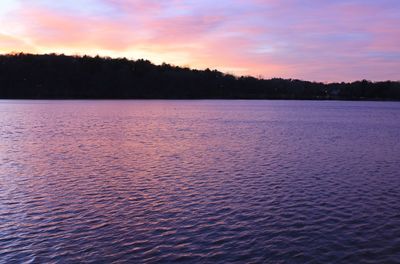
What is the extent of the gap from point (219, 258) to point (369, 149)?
3015cm

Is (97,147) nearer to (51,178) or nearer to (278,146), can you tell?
(51,178)

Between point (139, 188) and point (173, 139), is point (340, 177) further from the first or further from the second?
point (173, 139)

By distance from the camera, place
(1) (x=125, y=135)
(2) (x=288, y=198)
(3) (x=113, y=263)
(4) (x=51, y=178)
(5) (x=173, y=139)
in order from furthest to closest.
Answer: (1) (x=125, y=135)
(5) (x=173, y=139)
(4) (x=51, y=178)
(2) (x=288, y=198)
(3) (x=113, y=263)

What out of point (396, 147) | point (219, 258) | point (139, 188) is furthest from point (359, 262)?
point (396, 147)

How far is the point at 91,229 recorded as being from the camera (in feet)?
49.0

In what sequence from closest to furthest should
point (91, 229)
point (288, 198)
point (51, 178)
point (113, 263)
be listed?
1. point (113, 263)
2. point (91, 229)
3. point (288, 198)
4. point (51, 178)

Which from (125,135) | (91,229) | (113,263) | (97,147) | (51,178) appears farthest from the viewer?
(125,135)

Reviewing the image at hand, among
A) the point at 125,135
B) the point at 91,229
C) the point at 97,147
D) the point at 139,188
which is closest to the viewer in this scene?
the point at 91,229

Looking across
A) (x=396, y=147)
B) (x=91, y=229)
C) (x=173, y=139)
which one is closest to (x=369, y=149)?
(x=396, y=147)

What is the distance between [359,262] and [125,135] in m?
39.6

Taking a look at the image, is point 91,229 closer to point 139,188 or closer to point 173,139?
point 139,188

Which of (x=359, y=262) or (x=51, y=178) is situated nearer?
(x=359, y=262)

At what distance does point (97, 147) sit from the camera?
1496 inches

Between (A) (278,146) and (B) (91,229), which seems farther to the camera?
(A) (278,146)
